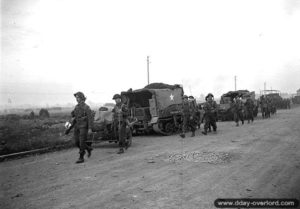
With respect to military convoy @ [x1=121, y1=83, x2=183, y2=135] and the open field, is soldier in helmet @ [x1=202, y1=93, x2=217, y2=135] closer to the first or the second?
military convoy @ [x1=121, y1=83, x2=183, y2=135]

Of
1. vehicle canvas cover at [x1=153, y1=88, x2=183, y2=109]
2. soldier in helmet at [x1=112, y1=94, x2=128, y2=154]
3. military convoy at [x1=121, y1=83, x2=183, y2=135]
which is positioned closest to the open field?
soldier in helmet at [x1=112, y1=94, x2=128, y2=154]

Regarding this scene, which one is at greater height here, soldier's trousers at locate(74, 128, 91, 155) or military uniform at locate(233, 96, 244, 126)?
military uniform at locate(233, 96, 244, 126)

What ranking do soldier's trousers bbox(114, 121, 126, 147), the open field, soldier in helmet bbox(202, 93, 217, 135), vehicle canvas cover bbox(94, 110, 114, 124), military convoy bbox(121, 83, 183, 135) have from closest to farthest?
the open field < soldier's trousers bbox(114, 121, 126, 147) < vehicle canvas cover bbox(94, 110, 114, 124) < soldier in helmet bbox(202, 93, 217, 135) < military convoy bbox(121, 83, 183, 135)

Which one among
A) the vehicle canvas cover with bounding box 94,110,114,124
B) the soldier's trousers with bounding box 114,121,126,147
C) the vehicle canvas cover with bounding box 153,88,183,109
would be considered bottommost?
the soldier's trousers with bounding box 114,121,126,147

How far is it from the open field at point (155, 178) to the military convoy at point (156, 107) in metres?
5.79

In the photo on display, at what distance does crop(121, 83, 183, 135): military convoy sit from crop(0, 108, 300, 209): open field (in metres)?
5.79

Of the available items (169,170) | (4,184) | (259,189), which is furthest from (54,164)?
(259,189)

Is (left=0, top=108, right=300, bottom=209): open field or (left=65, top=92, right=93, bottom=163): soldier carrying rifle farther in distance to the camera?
(left=65, top=92, right=93, bottom=163): soldier carrying rifle

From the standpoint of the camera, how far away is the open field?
509 centimetres

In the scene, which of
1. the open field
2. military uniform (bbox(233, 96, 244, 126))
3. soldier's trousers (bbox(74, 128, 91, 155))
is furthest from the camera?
military uniform (bbox(233, 96, 244, 126))

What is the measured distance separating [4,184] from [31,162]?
2.63 meters

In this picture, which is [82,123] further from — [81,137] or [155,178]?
[155,178]

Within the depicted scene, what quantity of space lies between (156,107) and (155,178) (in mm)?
9388

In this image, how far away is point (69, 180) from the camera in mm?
6594
